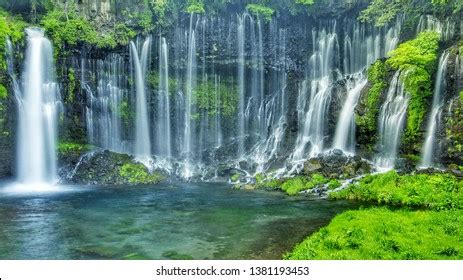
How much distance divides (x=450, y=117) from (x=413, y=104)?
2506mm

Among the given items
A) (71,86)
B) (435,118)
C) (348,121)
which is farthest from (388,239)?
(71,86)

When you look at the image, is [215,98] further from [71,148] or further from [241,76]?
[71,148]

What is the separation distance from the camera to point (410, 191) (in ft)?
65.1

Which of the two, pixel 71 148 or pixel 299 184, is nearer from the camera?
pixel 299 184

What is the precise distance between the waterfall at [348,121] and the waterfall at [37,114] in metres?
19.7

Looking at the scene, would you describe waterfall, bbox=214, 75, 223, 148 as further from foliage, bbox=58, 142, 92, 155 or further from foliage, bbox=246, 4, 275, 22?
foliage, bbox=58, 142, 92, 155

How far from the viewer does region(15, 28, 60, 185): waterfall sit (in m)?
29.6

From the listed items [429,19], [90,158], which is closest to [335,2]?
[429,19]

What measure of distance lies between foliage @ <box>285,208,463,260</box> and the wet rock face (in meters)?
9.34

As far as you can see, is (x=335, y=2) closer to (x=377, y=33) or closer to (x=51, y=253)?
(x=377, y=33)

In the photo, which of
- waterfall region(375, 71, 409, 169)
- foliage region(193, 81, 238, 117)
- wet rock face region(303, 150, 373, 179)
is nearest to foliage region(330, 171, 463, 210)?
wet rock face region(303, 150, 373, 179)

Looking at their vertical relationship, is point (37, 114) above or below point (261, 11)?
below

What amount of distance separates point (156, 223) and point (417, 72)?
18.7 metres

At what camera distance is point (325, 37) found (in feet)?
126
